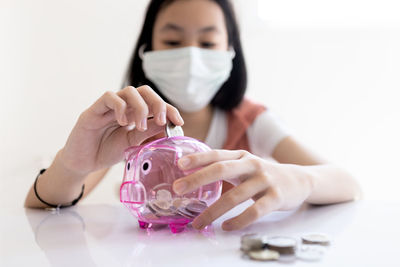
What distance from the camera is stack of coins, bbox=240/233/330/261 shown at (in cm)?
42

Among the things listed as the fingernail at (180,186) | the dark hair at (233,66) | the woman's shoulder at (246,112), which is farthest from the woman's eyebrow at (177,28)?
the fingernail at (180,186)

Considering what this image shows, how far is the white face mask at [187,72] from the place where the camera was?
1030 millimetres

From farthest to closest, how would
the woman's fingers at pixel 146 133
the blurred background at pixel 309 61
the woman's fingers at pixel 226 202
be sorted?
1. the blurred background at pixel 309 61
2. the woman's fingers at pixel 146 133
3. the woman's fingers at pixel 226 202

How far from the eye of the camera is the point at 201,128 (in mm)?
1220

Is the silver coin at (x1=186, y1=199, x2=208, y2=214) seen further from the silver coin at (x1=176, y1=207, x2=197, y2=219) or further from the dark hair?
the dark hair

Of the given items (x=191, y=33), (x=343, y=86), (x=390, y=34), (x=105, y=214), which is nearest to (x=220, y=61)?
(x=191, y=33)

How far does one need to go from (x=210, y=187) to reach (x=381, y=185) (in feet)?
5.26

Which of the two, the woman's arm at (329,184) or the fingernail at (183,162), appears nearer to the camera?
the fingernail at (183,162)

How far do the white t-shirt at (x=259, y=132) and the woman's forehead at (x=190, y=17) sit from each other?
0.90 ft

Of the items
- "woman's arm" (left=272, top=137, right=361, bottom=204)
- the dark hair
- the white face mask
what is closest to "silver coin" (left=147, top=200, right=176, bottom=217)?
"woman's arm" (left=272, top=137, right=361, bottom=204)

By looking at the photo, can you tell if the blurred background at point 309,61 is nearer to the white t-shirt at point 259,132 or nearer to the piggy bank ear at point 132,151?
the white t-shirt at point 259,132

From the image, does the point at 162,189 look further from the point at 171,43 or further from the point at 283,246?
the point at 171,43

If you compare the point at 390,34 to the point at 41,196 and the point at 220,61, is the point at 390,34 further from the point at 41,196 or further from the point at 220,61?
the point at 41,196

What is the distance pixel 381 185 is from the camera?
1.90 metres
